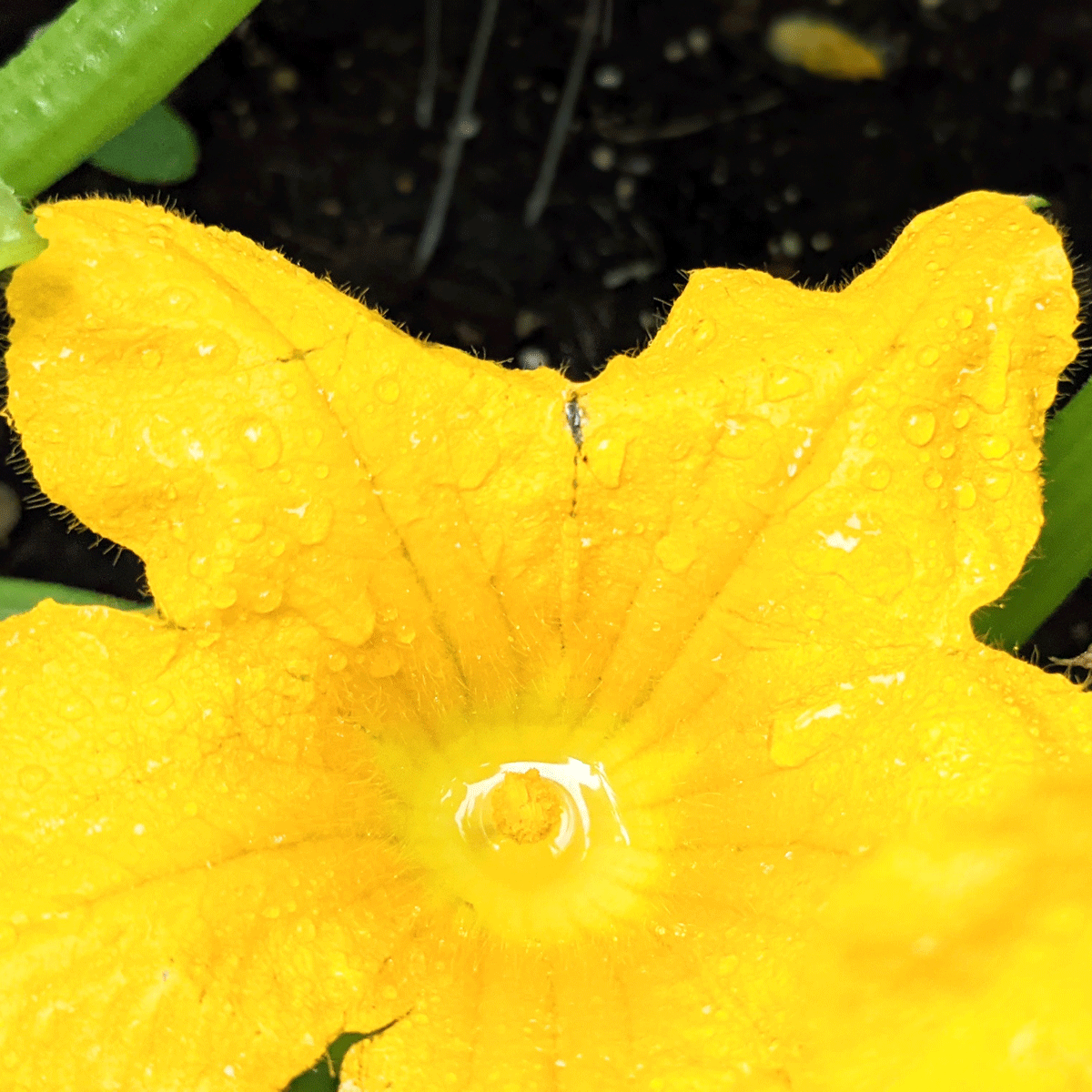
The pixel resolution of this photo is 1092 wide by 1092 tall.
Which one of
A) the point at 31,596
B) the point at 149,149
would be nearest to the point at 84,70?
the point at 149,149

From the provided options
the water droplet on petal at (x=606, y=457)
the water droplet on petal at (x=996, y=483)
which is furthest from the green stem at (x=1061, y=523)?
the water droplet on petal at (x=606, y=457)

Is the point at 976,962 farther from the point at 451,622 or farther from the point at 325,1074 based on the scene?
the point at 325,1074

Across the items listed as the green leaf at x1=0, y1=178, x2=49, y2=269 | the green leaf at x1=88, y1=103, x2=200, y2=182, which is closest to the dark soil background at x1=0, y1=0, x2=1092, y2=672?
the green leaf at x1=88, y1=103, x2=200, y2=182

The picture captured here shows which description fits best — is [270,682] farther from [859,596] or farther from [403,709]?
[859,596]

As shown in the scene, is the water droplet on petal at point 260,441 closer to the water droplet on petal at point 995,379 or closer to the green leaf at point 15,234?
the green leaf at point 15,234

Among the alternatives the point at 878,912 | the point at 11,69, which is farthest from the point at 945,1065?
the point at 11,69

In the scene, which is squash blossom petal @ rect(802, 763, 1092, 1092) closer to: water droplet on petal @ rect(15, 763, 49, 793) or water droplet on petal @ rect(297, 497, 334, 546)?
water droplet on petal @ rect(297, 497, 334, 546)
